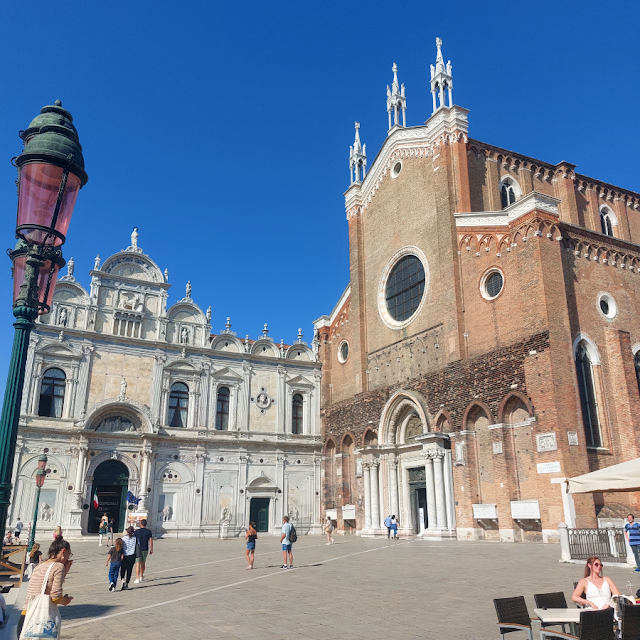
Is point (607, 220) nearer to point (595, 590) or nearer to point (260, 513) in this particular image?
point (260, 513)

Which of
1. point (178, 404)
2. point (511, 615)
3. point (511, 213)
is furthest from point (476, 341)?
point (511, 615)

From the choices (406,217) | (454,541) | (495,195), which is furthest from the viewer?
(406,217)

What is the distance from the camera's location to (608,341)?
76.6 feet

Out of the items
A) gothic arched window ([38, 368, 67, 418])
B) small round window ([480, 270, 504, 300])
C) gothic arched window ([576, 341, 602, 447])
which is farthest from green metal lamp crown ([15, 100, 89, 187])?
gothic arched window ([38, 368, 67, 418])

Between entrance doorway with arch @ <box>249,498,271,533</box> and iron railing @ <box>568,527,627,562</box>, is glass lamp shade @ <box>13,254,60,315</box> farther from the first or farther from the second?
entrance doorway with arch @ <box>249,498,271,533</box>

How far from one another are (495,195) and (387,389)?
10.5 meters

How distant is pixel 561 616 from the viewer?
6594 millimetres

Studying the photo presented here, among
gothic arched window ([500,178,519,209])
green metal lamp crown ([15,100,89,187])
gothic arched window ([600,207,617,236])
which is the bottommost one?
green metal lamp crown ([15,100,89,187])

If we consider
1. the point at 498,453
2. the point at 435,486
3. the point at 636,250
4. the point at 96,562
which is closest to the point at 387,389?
the point at 435,486

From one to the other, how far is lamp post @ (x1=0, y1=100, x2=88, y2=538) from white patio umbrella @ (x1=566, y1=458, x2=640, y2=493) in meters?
8.72

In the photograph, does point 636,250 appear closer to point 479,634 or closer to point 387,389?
point 387,389

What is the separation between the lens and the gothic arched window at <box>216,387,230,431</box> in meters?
33.8

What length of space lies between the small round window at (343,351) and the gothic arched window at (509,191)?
1161 centimetres

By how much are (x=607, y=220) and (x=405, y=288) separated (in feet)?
35.5
